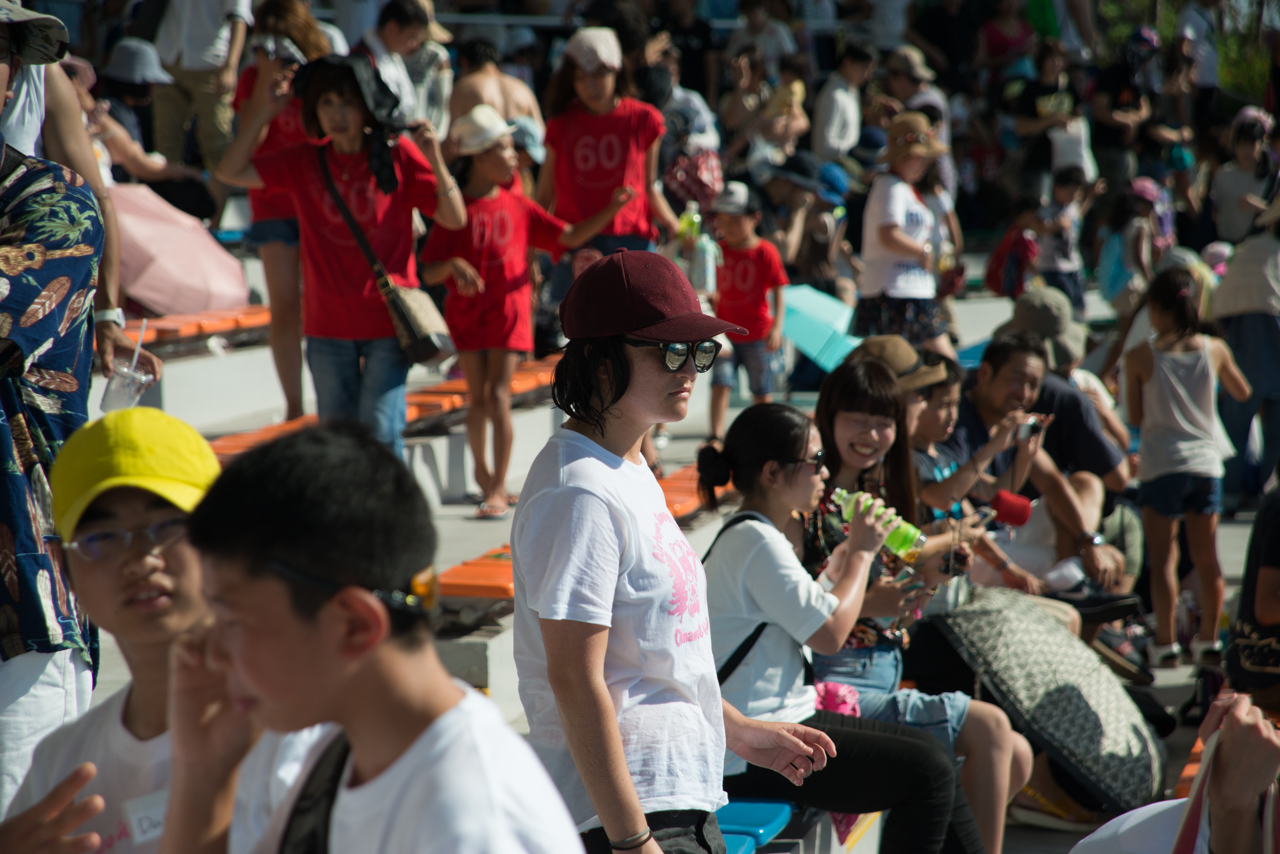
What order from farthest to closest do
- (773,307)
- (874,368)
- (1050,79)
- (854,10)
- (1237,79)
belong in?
(1237,79)
(854,10)
(1050,79)
(773,307)
(874,368)

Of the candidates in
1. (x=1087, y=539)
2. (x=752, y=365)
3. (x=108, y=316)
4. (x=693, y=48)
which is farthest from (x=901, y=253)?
(x=693, y=48)

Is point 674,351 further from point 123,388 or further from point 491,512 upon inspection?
point 491,512

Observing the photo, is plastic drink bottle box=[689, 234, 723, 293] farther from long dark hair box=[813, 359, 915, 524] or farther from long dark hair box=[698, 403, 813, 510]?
long dark hair box=[698, 403, 813, 510]

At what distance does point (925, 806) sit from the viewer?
2982 millimetres

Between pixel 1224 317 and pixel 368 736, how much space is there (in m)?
7.94

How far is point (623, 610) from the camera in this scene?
2.02 meters

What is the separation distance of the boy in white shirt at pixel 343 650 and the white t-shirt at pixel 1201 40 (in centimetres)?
1487

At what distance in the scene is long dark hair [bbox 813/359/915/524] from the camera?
3576mm

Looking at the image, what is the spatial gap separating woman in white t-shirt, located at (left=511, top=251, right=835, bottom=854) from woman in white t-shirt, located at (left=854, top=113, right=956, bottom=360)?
5310 millimetres

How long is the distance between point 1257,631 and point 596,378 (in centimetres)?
284

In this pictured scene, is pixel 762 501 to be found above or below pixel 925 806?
above

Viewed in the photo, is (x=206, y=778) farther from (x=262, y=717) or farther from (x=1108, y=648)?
(x=1108, y=648)

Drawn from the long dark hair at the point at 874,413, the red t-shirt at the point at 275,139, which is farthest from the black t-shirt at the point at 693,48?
the long dark hair at the point at 874,413

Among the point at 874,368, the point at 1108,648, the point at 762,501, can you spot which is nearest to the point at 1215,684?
the point at 1108,648
